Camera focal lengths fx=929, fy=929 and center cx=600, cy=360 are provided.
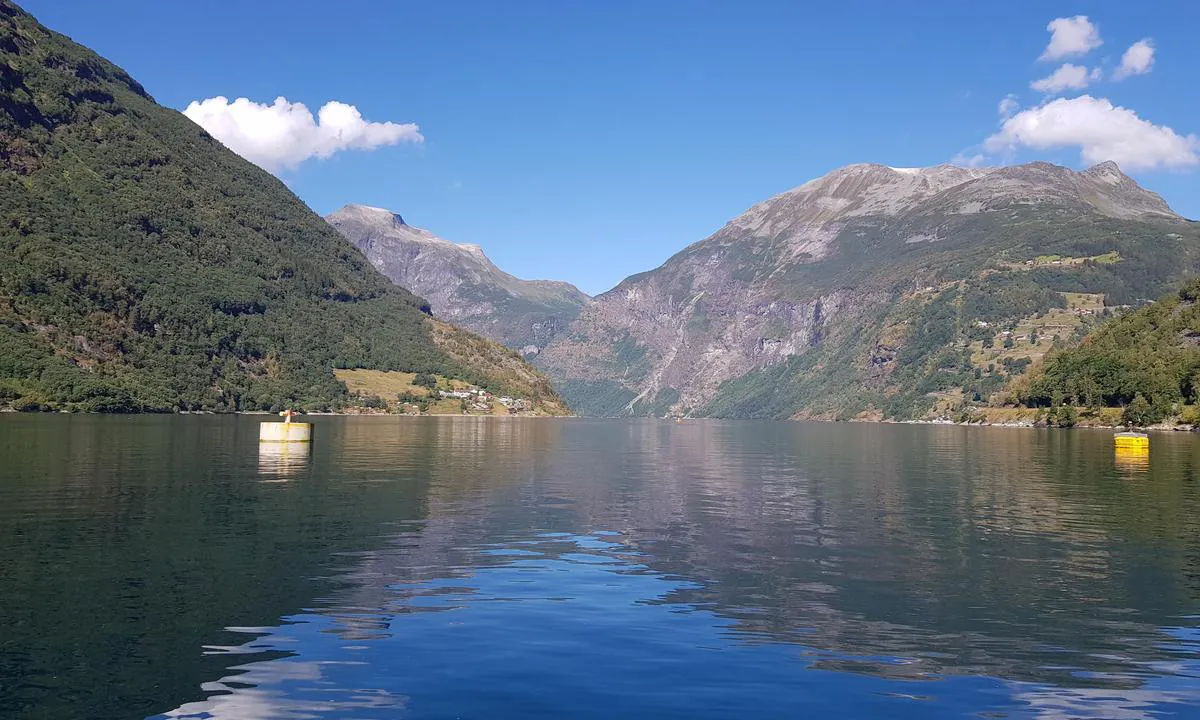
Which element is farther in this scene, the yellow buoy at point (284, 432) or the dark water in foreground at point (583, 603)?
the yellow buoy at point (284, 432)

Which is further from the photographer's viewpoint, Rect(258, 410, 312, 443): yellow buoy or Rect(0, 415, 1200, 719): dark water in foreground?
Rect(258, 410, 312, 443): yellow buoy

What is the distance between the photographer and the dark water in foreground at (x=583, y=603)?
77.6ft

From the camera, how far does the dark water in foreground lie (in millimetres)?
23656

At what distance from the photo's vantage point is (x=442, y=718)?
21.8 meters

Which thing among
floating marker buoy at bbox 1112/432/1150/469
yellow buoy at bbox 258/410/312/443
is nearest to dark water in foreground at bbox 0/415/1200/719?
floating marker buoy at bbox 1112/432/1150/469

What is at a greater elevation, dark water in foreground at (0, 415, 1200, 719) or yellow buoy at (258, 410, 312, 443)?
yellow buoy at (258, 410, 312, 443)

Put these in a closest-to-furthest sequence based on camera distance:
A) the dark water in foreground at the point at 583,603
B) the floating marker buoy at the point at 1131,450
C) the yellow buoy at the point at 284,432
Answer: the dark water in foreground at the point at 583,603 < the floating marker buoy at the point at 1131,450 < the yellow buoy at the point at 284,432

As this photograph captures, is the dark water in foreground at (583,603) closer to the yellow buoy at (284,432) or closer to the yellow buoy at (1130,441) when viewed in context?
the yellow buoy at (284,432)

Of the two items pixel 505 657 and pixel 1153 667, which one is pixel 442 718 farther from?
pixel 1153 667

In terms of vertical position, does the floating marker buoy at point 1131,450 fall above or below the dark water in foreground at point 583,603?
above

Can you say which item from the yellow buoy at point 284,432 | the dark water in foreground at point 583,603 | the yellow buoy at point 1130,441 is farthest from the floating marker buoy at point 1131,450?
the yellow buoy at point 284,432

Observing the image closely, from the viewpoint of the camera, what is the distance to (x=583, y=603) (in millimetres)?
34719

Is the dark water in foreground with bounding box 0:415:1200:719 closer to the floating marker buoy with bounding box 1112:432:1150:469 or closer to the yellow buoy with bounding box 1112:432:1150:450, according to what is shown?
the floating marker buoy with bounding box 1112:432:1150:469

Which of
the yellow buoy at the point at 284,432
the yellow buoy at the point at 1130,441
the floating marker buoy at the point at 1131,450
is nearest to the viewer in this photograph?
the floating marker buoy at the point at 1131,450
